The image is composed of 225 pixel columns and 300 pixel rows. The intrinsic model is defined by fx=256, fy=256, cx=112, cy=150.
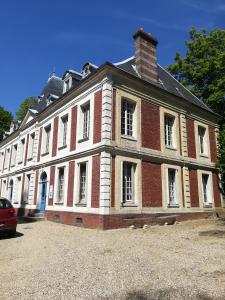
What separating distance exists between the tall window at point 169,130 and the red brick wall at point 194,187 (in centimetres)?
206

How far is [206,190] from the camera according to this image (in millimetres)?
15648

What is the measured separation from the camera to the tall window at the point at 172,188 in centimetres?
1313

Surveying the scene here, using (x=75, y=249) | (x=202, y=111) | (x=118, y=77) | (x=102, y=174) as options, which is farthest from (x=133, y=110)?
(x=75, y=249)

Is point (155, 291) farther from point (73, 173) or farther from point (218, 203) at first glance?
point (218, 203)

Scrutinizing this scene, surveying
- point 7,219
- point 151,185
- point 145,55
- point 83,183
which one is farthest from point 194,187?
point 7,219

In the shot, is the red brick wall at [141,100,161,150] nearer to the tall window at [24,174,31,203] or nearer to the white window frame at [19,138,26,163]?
the tall window at [24,174,31,203]

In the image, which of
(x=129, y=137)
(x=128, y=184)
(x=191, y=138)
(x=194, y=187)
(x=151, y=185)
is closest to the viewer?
(x=128, y=184)

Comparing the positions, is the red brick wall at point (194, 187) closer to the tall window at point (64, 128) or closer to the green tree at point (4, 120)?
the tall window at point (64, 128)

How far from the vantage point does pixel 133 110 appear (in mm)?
12578

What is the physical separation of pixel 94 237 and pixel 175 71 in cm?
1732

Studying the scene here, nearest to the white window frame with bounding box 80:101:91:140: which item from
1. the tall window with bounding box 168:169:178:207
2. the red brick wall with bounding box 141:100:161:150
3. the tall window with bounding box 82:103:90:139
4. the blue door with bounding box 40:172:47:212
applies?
the tall window with bounding box 82:103:90:139

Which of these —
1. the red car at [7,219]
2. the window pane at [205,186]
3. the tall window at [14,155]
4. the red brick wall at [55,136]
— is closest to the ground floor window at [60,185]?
the red brick wall at [55,136]

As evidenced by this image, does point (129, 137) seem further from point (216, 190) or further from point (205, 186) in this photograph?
point (216, 190)

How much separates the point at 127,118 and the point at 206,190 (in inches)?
285
